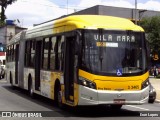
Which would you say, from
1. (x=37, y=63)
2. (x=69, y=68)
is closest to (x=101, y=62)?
(x=69, y=68)

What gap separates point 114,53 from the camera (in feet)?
44.2

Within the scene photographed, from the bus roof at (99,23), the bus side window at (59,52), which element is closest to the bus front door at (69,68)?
the bus side window at (59,52)

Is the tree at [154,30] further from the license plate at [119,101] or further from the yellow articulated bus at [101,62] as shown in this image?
the license plate at [119,101]

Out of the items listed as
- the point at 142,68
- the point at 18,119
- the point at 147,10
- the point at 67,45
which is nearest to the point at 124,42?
the point at 142,68

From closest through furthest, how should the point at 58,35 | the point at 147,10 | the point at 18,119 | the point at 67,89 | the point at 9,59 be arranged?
the point at 18,119 < the point at 67,89 < the point at 58,35 < the point at 9,59 < the point at 147,10

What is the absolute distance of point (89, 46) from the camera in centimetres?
1338

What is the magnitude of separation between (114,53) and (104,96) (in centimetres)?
141

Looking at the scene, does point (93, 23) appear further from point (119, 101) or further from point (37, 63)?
point (37, 63)

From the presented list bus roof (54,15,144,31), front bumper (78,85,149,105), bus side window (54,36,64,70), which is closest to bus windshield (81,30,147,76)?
bus roof (54,15,144,31)

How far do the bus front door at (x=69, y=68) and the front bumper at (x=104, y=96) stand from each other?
90 cm

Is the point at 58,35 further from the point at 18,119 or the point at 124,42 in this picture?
the point at 18,119

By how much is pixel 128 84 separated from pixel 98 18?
97.8 inches

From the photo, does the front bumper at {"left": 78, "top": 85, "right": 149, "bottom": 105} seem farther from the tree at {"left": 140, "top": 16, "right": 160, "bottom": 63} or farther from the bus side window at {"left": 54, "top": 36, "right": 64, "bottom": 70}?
the tree at {"left": 140, "top": 16, "right": 160, "bottom": 63}

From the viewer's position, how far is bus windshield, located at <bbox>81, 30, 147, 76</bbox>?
43.6 ft
